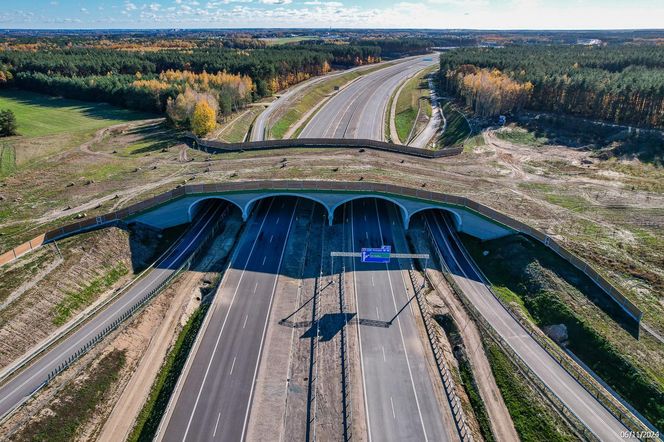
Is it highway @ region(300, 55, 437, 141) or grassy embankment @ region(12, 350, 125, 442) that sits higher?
highway @ region(300, 55, 437, 141)

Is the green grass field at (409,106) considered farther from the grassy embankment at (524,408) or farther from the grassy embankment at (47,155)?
the grassy embankment at (524,408)

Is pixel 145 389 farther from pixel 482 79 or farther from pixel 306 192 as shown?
pixel 482 79

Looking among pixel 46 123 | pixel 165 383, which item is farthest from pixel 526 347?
pixel 46 123

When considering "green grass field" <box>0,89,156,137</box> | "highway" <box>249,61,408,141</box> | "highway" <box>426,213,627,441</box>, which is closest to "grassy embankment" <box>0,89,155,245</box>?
"green grass field" <box>0,89,156,137</box>

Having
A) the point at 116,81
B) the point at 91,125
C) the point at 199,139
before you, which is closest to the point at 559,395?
the point at 199,139

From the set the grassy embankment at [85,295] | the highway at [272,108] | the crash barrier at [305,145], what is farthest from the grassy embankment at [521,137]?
the grassy embankment at [85,295]

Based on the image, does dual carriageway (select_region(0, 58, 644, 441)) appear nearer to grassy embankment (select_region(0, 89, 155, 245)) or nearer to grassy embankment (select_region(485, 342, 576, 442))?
grassy embankment (select_region(485, 342, 576, 442))
